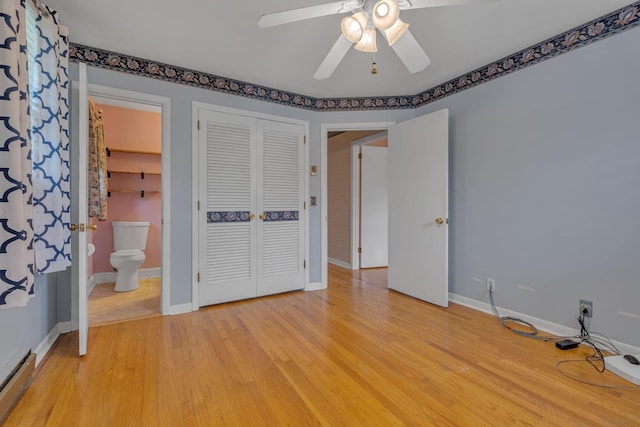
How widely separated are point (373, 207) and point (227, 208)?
2.56m

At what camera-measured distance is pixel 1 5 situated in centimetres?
111

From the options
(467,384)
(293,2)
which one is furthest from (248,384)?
(293,2)

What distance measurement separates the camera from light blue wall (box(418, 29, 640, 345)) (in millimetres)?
1942

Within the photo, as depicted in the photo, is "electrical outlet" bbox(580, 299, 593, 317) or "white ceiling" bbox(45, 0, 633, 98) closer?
"white ceiling" bbox(45, 0, 633, 98)

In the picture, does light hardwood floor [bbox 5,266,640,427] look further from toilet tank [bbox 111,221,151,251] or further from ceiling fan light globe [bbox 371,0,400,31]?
ceiling fan light globe [bbox 371,0,400,31]

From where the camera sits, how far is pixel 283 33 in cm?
217

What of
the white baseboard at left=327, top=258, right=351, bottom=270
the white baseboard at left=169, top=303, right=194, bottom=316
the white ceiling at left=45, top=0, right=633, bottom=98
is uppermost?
the white ceiling at left=45, top=0, right=633, bottom=98

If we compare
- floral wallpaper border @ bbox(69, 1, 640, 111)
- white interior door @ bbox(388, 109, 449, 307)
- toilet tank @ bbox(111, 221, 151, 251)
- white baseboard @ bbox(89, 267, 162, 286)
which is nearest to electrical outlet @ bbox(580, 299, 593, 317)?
white interior door @ bbox(388, 109, 449, 307)

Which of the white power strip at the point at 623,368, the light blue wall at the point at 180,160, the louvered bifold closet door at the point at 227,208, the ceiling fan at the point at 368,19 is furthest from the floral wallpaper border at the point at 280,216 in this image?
the white power strip at the point at 623,368

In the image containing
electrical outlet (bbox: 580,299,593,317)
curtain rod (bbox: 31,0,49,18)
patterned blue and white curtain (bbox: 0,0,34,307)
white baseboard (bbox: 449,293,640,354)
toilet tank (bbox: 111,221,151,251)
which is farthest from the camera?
toilet tank (bbox: 111,221,151,251)

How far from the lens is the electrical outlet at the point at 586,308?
2094mm

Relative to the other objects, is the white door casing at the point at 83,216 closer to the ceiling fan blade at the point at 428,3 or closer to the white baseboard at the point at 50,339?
the white baseboard at the point at 50,339

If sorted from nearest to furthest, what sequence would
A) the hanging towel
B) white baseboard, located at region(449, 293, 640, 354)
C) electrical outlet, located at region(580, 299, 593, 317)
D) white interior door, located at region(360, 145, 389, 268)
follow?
1. white baseboard, located at region(449, 293, 640, 354)
2. electrical outlet, located at region(580, 299, 593, 317)
3. the hanging towel
4. white interior door, located at region(360, 145, 389, 268)

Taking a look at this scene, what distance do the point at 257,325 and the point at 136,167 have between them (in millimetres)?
3041
